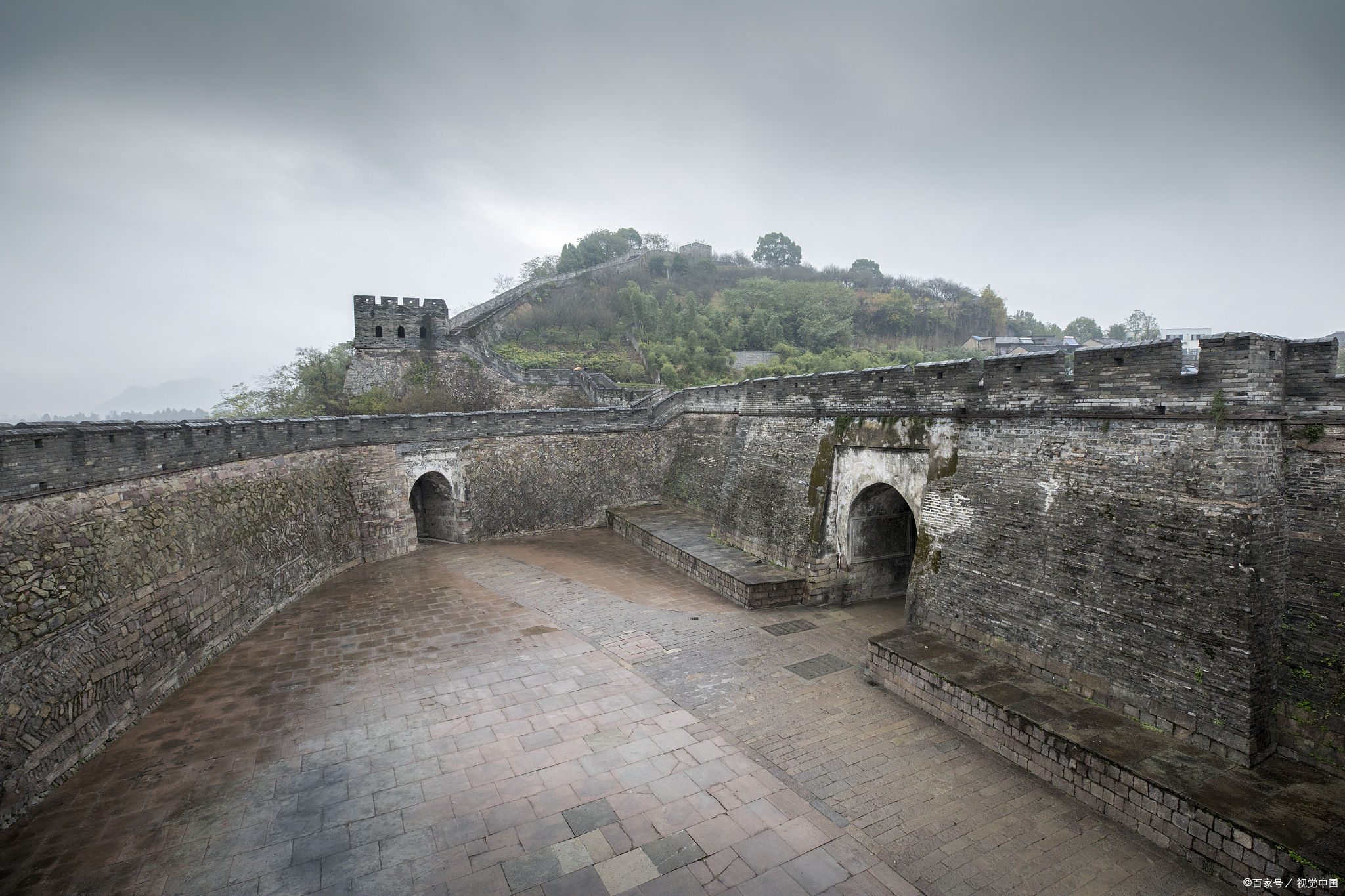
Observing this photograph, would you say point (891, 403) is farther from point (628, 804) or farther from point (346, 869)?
point (346, 869)

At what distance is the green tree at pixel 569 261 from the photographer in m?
42.2

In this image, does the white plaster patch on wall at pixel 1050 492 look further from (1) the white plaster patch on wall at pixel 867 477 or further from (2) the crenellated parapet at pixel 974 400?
(1) the white plaster patch on wall at pixel 867 477

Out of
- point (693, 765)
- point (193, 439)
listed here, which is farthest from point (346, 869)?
point (193, 439)

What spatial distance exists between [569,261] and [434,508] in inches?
1264

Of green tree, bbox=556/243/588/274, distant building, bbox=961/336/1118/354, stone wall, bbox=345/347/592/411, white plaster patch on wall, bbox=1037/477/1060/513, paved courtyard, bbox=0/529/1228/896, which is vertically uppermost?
green tree, bbox=556/243/588/274

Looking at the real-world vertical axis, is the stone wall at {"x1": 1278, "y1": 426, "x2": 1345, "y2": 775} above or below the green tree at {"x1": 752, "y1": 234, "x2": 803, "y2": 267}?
below

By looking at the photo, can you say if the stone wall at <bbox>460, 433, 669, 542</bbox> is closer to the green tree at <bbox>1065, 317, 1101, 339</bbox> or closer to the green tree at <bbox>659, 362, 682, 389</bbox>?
the green tree at <bbox>659, 362, 682, 389</bbox>

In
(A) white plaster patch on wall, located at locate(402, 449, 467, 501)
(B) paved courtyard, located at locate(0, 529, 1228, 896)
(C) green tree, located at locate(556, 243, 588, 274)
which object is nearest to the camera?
(B) paved courtyard, located at locate(0, 529, 1228, 896)

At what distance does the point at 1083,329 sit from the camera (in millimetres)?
45156

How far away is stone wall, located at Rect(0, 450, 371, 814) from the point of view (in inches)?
211

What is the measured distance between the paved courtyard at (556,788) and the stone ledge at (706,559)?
1.39 metres

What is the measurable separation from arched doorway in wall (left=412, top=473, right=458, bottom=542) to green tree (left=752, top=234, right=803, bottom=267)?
50.7 m

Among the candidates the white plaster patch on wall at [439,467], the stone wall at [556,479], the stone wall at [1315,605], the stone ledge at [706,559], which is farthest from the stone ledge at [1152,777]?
the white plaster patch on wall at [439,467]

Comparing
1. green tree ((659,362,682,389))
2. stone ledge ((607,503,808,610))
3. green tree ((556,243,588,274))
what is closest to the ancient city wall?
stone ledge ((607,503,808,610))
